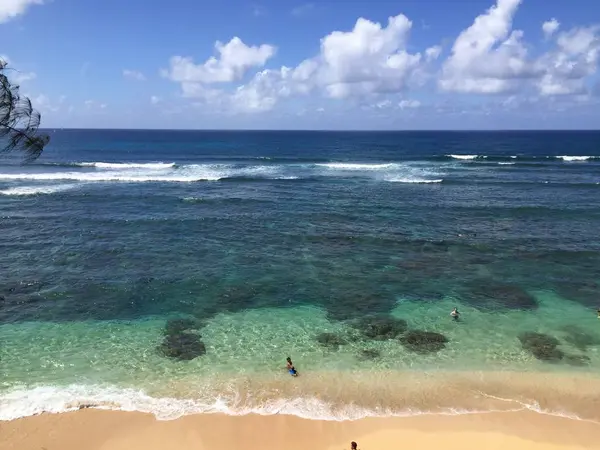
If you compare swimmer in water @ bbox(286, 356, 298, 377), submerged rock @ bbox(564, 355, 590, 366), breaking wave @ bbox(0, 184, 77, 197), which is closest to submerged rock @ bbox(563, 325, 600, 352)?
submerged rock @ bbox(564, 355, 590, 366)

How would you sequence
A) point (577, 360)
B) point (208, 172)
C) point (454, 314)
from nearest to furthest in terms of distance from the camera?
point (577, 360) < point (454, 314) < point (208, 172)

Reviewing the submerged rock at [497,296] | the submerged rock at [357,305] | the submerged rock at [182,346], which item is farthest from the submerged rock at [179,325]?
the submerged rock at [497,296]

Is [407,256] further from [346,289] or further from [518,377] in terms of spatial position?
[518,377]

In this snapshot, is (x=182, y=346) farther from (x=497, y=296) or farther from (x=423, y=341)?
(x=497, y=296)

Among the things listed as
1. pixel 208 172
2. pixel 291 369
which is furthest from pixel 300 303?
pixel 208 172

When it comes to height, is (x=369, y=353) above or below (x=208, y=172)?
below

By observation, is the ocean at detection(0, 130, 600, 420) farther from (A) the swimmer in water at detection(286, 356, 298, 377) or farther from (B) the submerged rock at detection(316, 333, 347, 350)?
(A) the swimmer in water at detection(286, 356, 298, 377)

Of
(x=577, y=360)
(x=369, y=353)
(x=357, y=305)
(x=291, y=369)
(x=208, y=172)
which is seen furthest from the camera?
(x=208, y=172)

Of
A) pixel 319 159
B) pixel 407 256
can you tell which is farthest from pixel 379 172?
pixel 407 256
